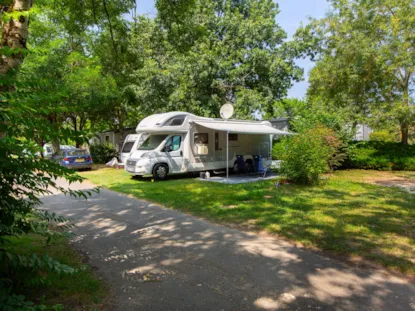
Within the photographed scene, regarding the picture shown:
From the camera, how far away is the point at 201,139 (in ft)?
41.5

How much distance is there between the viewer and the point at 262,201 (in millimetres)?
7559

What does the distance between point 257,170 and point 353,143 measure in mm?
6035

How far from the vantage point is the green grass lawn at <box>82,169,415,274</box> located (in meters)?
4.47

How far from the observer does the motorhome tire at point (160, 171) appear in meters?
11.8

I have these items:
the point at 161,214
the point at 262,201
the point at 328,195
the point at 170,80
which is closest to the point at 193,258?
the point at 161,214

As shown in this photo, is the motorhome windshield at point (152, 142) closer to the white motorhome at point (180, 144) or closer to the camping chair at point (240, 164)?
the white motorhome at point (180, 144)

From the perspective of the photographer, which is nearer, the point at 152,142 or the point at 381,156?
the point at 152,142

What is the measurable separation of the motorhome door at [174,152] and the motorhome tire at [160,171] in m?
0.22

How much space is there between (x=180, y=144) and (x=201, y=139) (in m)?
0.97

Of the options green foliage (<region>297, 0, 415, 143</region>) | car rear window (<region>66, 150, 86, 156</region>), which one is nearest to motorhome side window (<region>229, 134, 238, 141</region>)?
green foliage (<region>297, 0, 415, 143</region>)

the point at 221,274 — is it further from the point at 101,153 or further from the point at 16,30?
the point at 101,153

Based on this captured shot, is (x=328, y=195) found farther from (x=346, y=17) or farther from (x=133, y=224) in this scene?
(x=346, y=17)

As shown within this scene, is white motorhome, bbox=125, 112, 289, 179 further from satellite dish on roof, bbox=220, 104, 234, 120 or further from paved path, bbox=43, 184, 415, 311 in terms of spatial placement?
paved path, bbox=43, 184, 415, 311

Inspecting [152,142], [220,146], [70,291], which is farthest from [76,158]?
[70,291]
